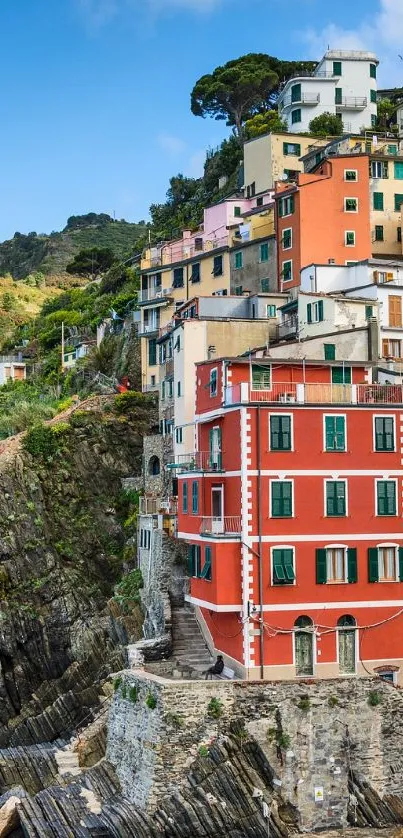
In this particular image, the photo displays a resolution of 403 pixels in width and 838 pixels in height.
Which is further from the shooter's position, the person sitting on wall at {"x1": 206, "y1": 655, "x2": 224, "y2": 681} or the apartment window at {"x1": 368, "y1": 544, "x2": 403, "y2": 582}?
the apartment window at {"x1": 368, "y1": 544, "x2": 403, "y2": 582}

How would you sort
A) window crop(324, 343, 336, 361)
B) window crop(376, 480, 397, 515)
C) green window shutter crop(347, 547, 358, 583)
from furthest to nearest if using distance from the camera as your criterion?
1. window crop(324, 343, 336, 361)
2. window crop(376, 480, 397, 515)
3. green window shutter crop(347, 547, 358, 583)

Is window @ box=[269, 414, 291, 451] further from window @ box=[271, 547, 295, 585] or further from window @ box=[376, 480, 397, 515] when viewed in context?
window @ box=[376, 480, 397, 515]

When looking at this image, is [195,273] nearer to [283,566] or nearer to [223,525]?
[223,525]

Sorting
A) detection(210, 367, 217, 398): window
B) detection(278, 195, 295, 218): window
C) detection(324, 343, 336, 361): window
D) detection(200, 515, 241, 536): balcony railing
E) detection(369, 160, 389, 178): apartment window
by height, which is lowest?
detection(200, 515, 241, 536): balcony railing

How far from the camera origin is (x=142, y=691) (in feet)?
140

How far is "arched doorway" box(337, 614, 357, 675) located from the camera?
145 feet

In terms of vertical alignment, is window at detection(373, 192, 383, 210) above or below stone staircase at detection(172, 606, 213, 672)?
above

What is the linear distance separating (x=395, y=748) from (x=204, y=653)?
341 inches

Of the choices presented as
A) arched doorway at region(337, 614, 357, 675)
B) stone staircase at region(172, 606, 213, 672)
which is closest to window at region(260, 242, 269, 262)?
stone staircase at region(172, 606, 213, 672)

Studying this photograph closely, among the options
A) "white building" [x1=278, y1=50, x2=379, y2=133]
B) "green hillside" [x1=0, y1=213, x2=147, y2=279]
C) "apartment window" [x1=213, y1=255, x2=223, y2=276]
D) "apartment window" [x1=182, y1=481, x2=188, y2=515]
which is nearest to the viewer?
"apartment window" [x1=182, y1=481, x2=188, y2=515]

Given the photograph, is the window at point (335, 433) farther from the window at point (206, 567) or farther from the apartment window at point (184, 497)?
the apartment window at point (184, 497)

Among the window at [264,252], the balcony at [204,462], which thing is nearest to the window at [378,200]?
the window at [264,252]

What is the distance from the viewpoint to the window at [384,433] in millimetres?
45406

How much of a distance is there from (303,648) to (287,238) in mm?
29138
